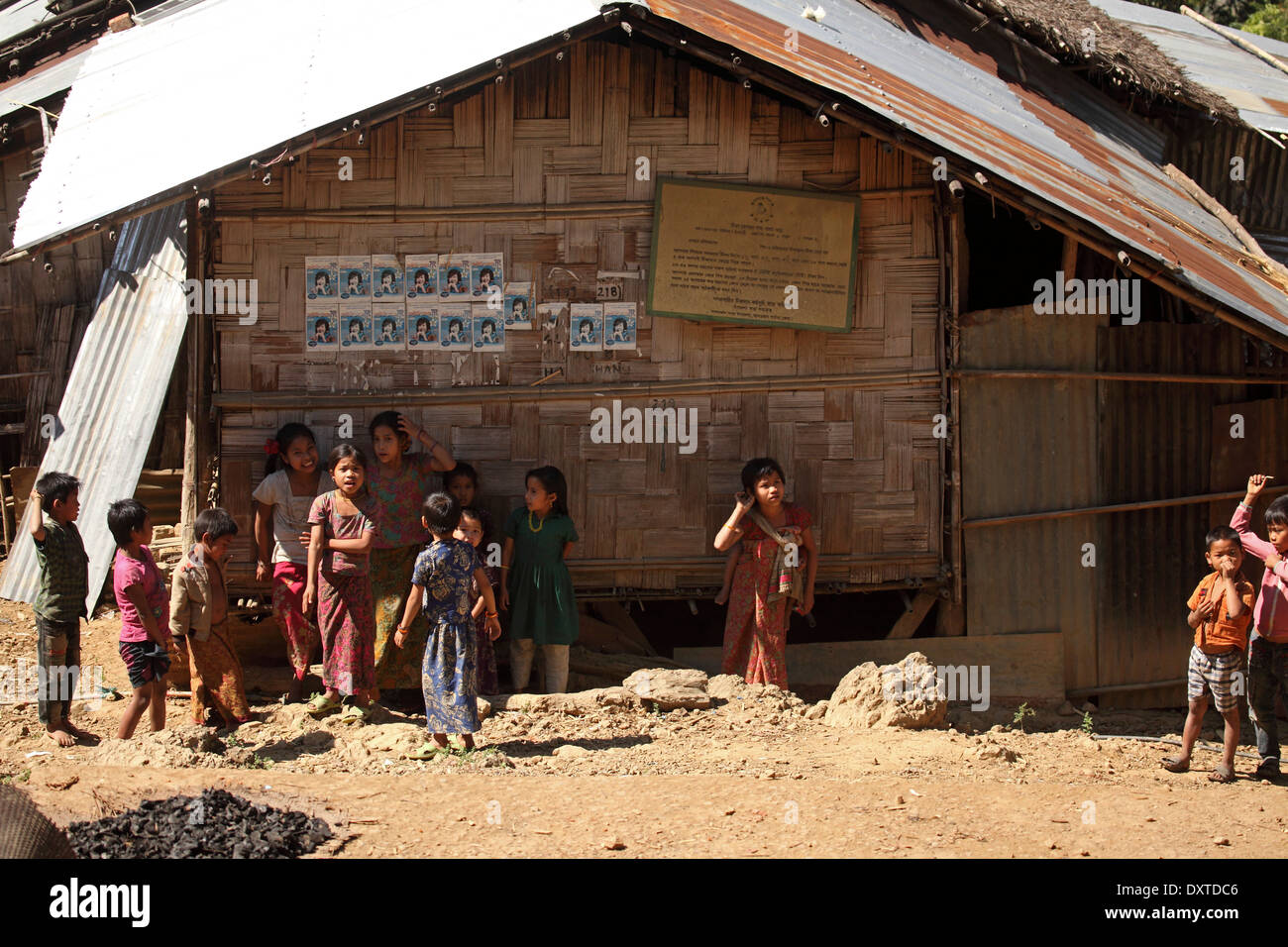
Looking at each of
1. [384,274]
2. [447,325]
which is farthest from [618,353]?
[384,274]

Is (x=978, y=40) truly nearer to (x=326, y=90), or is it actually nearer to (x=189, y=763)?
(x=326, y=90)

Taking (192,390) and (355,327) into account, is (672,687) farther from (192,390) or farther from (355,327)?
(192,390)

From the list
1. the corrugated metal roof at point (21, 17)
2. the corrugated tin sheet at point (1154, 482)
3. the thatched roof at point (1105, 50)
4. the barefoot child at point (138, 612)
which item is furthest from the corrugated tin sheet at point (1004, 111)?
the corrugated metal roof at point (21, 17)

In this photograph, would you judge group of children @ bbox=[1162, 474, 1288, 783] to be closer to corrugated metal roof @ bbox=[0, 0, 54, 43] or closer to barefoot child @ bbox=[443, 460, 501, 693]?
barefoot child @ bbox=[443, 460, 501, 693]

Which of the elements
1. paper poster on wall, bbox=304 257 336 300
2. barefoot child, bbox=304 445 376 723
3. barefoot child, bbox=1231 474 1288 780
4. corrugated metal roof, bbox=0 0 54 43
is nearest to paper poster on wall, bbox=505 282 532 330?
paper poster on wall, bbox=304 257 336 300

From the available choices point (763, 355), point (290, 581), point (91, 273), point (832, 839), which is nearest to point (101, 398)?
point (91, 273)

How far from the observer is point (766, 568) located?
771 cm

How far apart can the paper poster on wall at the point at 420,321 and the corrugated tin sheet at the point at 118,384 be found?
2413mm

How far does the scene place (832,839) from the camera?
5535mm

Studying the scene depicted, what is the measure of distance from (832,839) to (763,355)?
334cm

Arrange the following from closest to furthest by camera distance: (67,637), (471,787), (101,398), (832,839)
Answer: (832,839) → (471,787) → (67,637) → (101,398)

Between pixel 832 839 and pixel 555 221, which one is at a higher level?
pixel 555 221

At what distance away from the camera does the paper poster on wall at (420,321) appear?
785cm

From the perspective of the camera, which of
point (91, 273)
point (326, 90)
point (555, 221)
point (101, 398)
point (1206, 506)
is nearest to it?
point (326, 90)
